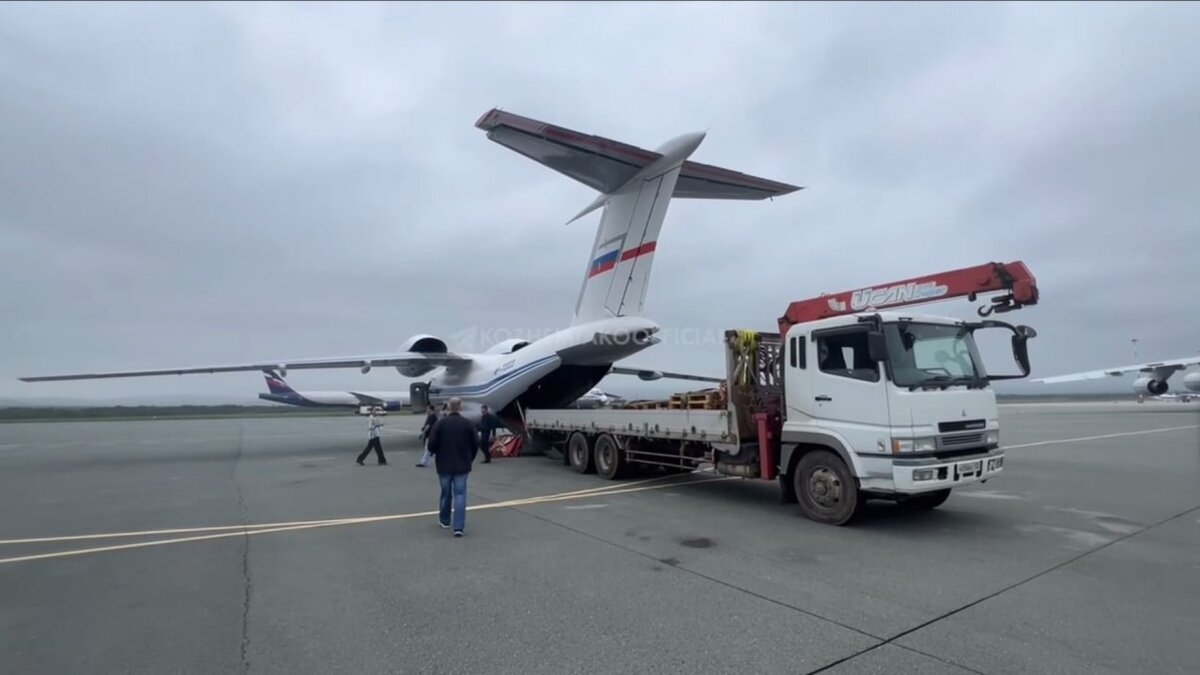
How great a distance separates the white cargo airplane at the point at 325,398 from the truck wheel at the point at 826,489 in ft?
115

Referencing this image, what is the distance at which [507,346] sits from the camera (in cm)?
2123

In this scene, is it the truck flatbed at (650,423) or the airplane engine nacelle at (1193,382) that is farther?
the airplane engine nacelle at (1193,382)

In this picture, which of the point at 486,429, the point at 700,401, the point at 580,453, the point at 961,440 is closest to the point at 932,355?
the point at 961,440

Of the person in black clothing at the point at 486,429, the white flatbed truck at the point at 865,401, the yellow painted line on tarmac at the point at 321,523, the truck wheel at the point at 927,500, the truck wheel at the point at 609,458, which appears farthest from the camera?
the person in black clothing at the point at 486,429

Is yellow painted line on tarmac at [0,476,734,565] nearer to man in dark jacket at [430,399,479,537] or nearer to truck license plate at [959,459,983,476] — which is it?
man in dark jacket at [430,399,479,537]

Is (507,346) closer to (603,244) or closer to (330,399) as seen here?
(603,244)

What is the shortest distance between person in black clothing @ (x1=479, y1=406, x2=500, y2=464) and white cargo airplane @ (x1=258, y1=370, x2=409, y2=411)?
23176 mm

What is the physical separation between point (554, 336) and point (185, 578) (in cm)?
1074

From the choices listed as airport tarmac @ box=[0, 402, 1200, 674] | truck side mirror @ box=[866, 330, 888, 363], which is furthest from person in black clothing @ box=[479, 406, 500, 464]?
truck side mirror @ box=[866, 330, 888, 363]

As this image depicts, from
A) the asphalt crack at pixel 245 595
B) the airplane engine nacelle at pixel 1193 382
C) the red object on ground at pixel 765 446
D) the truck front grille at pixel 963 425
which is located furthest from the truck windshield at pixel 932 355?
the airplane engine nacelle at pixel 1193 382

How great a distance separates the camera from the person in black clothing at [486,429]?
57.6 ft

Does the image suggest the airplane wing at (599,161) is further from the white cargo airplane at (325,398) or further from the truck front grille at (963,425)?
the white cargo airplane at (325,398)

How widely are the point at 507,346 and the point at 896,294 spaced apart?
1405 centimetres

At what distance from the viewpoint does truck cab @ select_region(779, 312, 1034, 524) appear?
7.84 m
